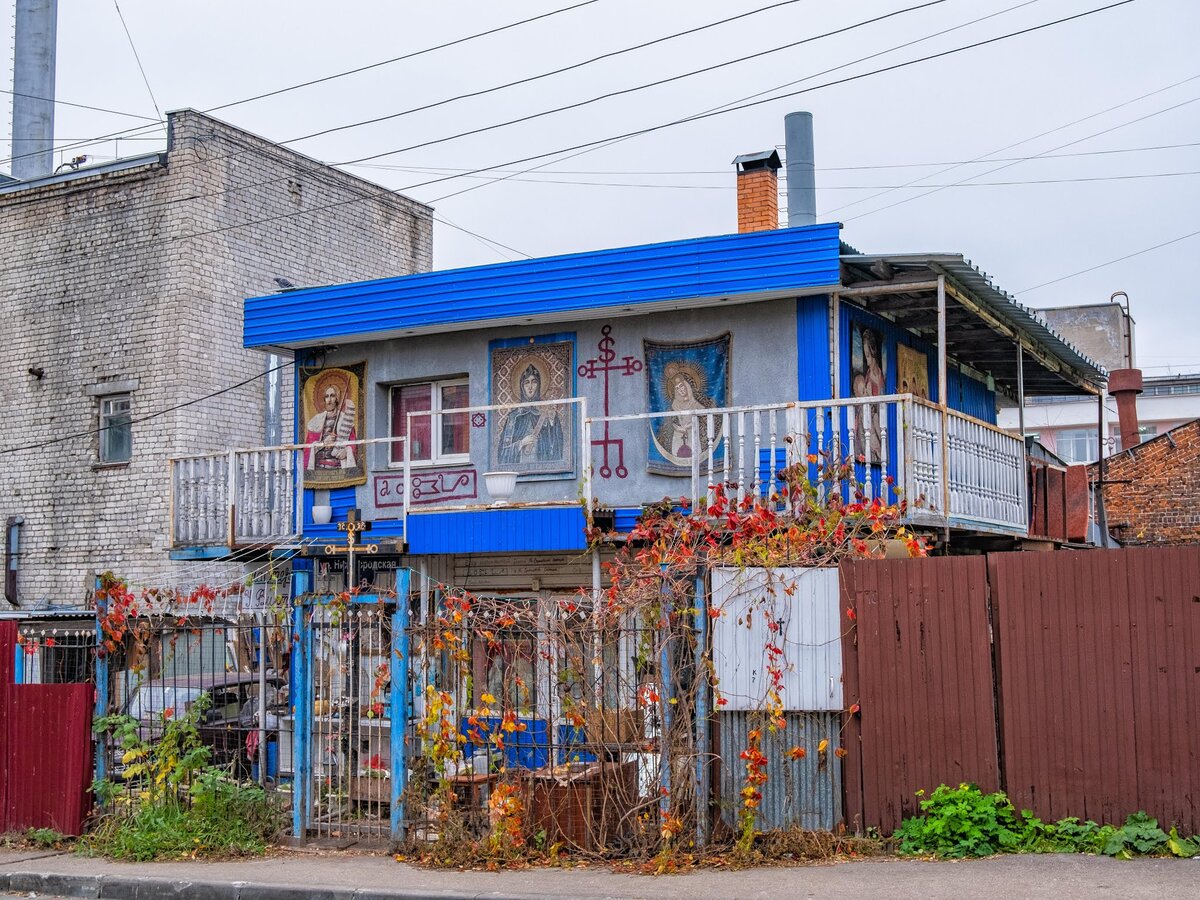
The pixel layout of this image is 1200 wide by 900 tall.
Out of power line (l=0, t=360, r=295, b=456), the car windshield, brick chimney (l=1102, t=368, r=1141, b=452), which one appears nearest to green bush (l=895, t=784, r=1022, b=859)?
the car windshield

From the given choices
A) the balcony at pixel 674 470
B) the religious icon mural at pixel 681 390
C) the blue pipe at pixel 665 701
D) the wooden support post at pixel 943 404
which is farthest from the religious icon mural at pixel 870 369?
the blue pipe at pixel 665 701

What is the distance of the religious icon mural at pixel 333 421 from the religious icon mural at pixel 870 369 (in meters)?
6.60

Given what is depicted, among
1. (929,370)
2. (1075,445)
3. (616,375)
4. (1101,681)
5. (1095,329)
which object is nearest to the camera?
(1101,681)

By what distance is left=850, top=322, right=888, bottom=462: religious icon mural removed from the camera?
14.8 meters

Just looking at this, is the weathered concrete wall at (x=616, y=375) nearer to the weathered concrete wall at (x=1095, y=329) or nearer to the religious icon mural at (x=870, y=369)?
the religious icon mural at (x=870, y=369)

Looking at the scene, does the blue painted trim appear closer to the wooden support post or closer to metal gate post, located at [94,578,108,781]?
metal gate post, located at [94,578,108,781]

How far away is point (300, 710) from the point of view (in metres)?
10.7

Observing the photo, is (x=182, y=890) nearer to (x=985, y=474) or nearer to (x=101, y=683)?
(x=101, y=683)

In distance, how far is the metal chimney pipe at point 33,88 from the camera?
26328 mm

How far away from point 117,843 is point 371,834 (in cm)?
218

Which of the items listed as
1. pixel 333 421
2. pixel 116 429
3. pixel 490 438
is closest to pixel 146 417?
pixel 116 429

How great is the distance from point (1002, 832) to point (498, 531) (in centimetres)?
711

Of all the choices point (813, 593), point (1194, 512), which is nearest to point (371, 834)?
point (813, 593)

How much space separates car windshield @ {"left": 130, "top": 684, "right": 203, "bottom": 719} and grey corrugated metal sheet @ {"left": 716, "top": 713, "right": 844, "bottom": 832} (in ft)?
15.7
